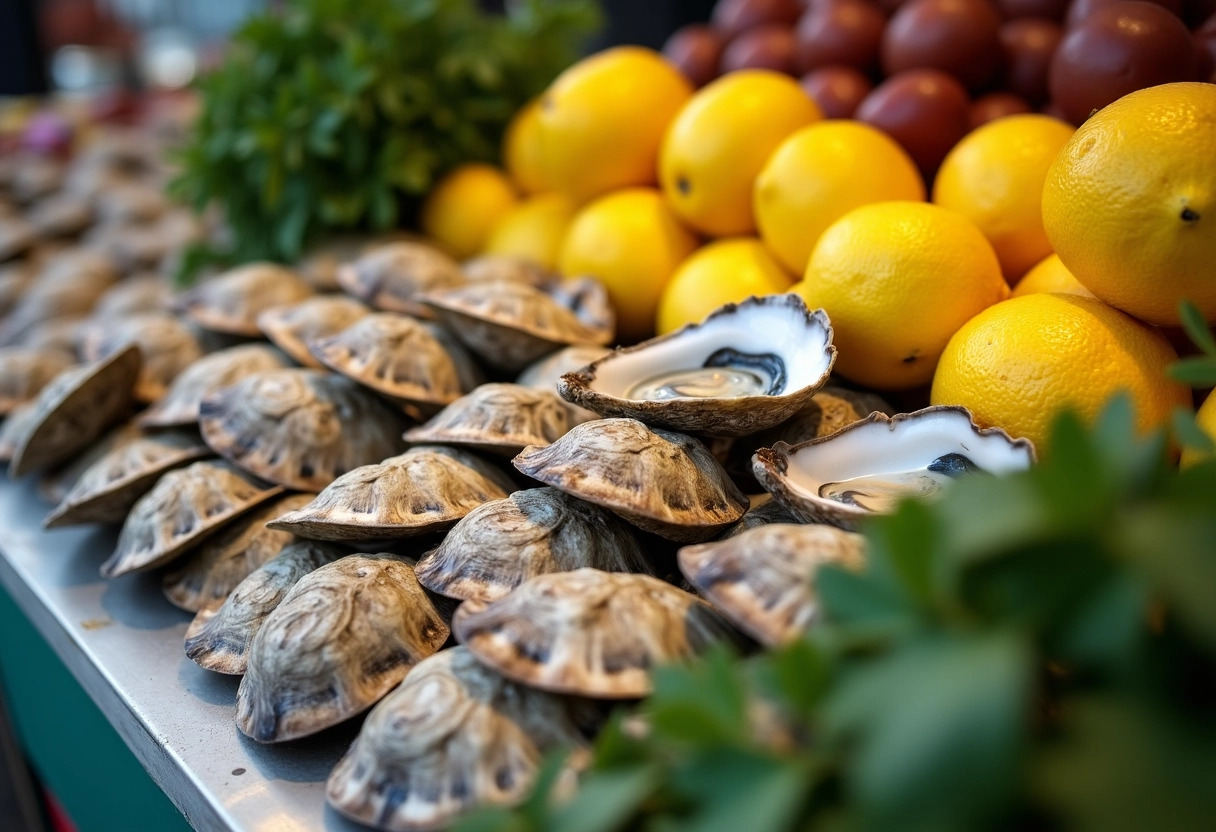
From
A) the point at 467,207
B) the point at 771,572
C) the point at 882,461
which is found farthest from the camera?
the point at 467,207

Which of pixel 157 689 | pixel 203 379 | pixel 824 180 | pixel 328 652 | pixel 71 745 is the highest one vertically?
pixel 824 180

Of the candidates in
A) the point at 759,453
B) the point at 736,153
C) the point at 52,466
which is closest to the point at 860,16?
the point at 736,153

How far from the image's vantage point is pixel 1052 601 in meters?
0.50

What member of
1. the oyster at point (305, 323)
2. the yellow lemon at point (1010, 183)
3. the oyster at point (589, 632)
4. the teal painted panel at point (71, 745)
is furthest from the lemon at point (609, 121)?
the teal painted panel at point (71, 745)

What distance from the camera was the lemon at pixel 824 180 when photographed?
4.02 feet

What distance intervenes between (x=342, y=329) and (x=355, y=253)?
20.3 inches

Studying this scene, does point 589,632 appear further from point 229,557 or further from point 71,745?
point 71,745

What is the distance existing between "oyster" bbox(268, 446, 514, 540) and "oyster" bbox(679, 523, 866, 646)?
0.34 meters

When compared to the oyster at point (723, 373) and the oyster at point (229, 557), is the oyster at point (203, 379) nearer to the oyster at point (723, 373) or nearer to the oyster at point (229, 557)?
the oyster at point (229, 557)

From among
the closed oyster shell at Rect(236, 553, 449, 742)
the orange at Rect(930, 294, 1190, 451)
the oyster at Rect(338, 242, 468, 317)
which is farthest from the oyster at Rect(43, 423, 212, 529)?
the orange at Rect(930, 294, 1190, 451)

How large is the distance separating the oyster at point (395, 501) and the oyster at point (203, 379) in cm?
40

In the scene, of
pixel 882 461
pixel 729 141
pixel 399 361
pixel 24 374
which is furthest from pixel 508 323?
pixel 24 374

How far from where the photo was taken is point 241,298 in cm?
157

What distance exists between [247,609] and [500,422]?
0.35 metres
